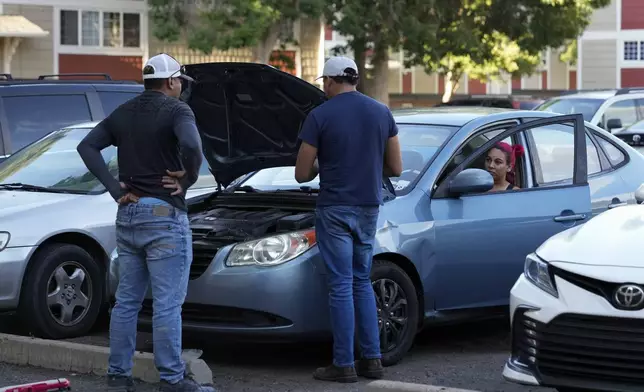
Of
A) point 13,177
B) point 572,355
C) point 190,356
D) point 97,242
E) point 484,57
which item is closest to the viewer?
point 572,355

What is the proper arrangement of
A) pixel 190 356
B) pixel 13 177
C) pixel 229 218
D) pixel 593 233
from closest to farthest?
pixel 593 233 → pixel 190 356 → pixel 229 218 → pixel 13 177

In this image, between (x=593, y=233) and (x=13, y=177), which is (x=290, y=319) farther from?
(x=13, y=177)

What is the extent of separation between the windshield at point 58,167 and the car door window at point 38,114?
4.39ft

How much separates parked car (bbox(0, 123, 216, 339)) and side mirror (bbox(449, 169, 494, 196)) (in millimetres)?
2653

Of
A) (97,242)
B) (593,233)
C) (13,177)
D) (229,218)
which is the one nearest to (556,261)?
(593,233)

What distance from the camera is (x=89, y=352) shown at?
25.2 feet

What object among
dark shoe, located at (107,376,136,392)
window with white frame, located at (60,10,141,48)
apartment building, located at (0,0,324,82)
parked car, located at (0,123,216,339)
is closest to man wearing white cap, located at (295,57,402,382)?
dark shoe, located at (107,376,136,392)

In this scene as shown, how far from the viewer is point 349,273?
7.25 m

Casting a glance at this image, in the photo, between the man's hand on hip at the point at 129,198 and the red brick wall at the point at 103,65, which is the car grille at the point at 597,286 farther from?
the red brick wall at the point at 103,65

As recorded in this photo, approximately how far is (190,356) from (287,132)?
2.04 m

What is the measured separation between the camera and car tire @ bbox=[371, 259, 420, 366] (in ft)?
25.4

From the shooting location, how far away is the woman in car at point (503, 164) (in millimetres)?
8758

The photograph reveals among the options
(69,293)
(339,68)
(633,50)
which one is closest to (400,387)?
(339,68)

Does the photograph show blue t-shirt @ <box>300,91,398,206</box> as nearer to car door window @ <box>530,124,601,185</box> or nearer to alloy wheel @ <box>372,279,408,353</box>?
alloy wheel @ <box>372,279,408,353</box>
